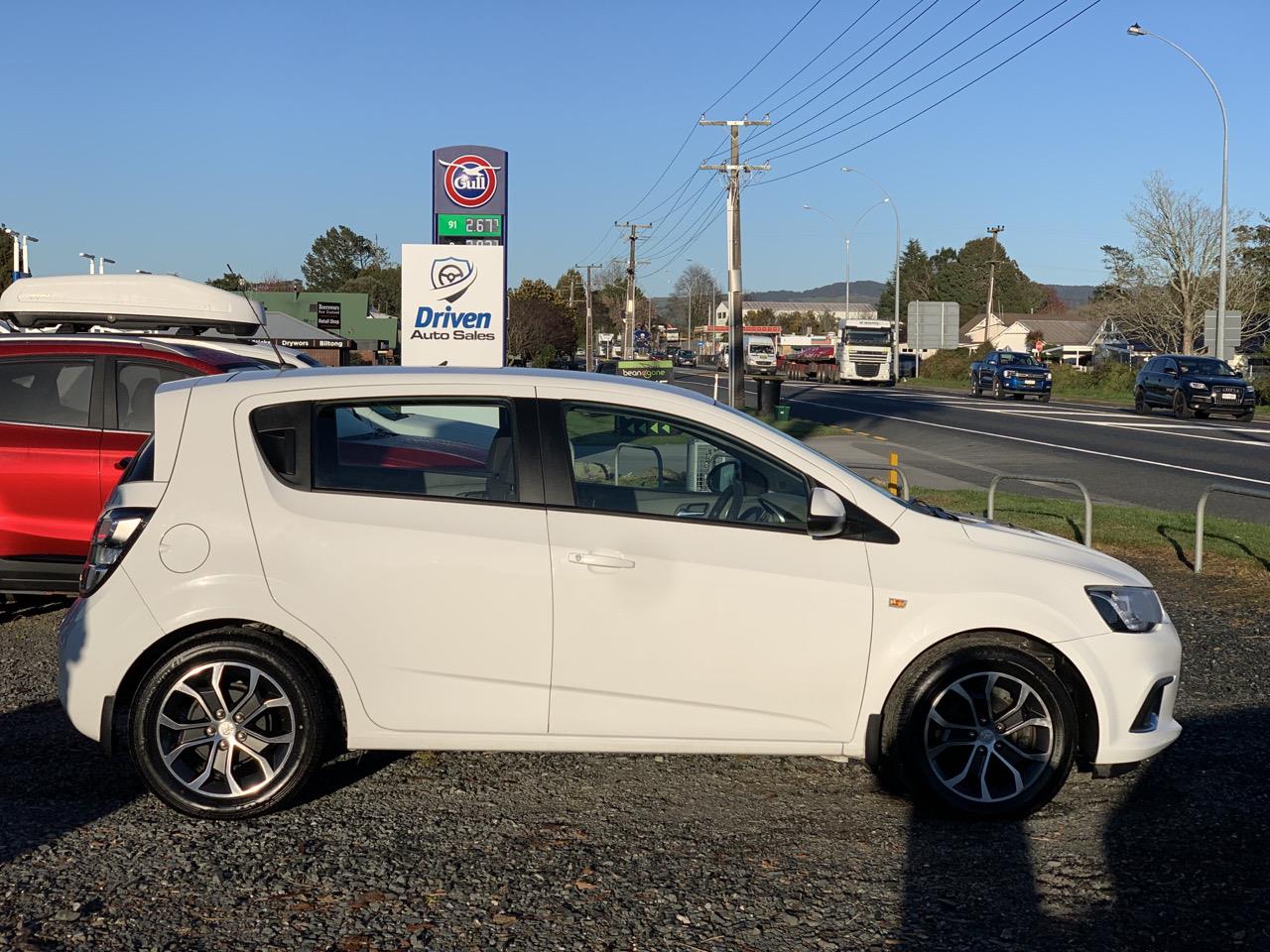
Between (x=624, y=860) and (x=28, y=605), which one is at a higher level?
(x=28, y=605)

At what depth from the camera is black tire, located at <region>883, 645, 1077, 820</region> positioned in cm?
506

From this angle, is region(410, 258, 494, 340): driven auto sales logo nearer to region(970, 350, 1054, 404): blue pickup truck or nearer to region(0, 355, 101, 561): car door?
region(0, 355, 101, 561): car door

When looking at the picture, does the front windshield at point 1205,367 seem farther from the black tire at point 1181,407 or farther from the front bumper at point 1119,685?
the front bumper at point 1119,685

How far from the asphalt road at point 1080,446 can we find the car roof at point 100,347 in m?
12.0

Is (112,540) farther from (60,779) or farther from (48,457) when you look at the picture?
(48,457)

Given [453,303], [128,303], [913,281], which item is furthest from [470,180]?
[913,281]

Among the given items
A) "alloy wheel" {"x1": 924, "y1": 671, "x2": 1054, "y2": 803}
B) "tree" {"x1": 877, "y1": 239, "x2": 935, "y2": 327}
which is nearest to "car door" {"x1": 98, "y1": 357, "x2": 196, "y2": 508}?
"alloy wheel" {"x1": 924, "y1": 671, "x2": 1054, "y2": 803}

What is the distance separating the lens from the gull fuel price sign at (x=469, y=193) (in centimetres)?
2445

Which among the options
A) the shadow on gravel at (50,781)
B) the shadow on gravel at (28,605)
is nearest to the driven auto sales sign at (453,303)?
the shadow on gravel at (28,605)

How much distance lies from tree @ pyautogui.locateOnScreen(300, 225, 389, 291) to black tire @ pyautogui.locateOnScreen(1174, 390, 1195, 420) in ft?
300

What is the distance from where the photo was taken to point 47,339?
27.9 feet

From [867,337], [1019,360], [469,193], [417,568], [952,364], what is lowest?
[417,568]

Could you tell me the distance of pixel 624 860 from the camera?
15.5 feet

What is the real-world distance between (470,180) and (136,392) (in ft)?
55.1
